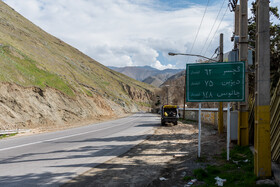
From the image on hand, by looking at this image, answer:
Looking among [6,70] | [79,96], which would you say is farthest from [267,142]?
[79,96]

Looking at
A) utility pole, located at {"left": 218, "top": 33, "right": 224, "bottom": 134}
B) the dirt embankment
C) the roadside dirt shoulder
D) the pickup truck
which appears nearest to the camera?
the roadside dirt shoulder

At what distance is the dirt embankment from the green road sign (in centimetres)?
1809

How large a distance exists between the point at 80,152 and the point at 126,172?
3771 millimetres

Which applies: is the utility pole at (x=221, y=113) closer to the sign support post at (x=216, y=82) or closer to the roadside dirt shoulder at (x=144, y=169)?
the roadside dirt shoulder at (x=144, y=169)

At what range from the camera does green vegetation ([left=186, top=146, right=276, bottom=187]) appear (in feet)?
19.0

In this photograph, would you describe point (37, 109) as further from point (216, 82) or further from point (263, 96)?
point (263, 96)

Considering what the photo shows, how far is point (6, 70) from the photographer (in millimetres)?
28484

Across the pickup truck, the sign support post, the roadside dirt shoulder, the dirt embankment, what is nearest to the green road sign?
the sign support post

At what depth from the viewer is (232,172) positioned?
6.69m

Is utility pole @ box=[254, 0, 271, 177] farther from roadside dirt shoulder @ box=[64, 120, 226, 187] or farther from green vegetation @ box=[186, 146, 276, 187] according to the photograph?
roadside dirt shoulder @ box=[64, 120, 226, 187]

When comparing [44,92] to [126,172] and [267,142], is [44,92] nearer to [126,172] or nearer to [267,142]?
[126,172]

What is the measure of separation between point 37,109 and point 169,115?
52.1ft

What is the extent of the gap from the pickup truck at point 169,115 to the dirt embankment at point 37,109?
11252 mm

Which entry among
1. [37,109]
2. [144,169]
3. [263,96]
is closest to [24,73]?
[37,109]
